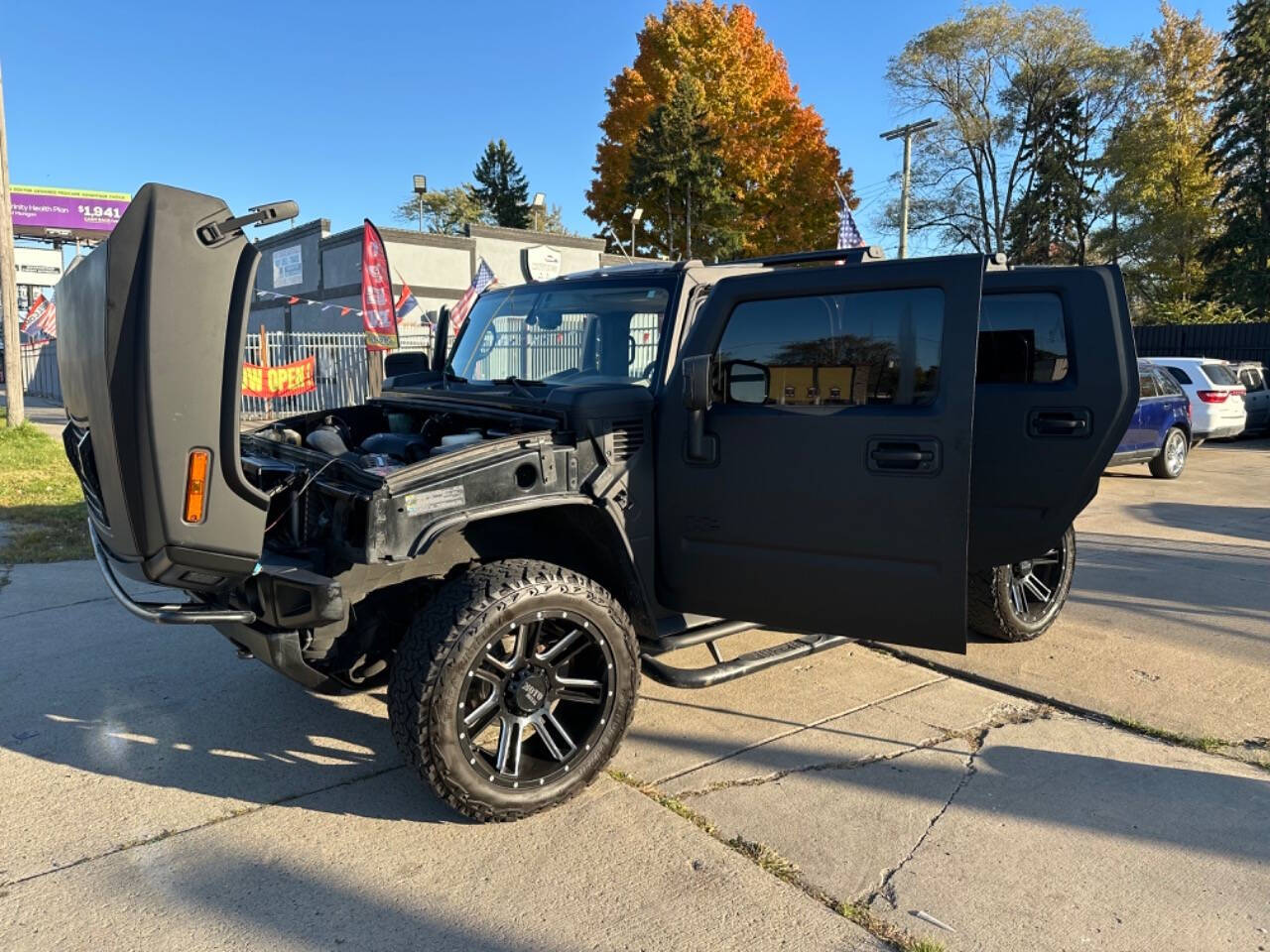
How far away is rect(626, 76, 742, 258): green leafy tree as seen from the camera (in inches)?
1272

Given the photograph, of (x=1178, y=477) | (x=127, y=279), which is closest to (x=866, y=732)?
(x=127, y=279)

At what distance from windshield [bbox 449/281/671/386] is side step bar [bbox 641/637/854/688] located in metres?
1.20

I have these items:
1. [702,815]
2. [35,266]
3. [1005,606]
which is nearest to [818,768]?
[702,815]

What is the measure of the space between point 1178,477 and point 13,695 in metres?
12.9

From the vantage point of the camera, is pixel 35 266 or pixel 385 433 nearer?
pixel 385 433

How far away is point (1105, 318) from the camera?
3750 mm

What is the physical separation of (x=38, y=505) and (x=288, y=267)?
2474 cm

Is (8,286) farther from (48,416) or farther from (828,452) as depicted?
(828,452)

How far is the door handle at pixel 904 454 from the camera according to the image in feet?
9.53

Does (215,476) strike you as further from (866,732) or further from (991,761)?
(991,761)

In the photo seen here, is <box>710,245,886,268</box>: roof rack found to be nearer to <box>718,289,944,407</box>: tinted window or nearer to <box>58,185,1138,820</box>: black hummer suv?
<box>58,185,1138,820</box>: black hummer suv

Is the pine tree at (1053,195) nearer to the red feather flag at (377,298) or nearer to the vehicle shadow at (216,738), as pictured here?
the red feather flag at (377,298)

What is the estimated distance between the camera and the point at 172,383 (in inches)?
92.7

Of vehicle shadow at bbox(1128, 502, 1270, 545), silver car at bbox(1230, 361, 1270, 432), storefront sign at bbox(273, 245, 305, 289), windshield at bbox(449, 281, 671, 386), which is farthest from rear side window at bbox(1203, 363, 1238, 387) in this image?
storefront sign at bbox(273, 245, 305, 289)
